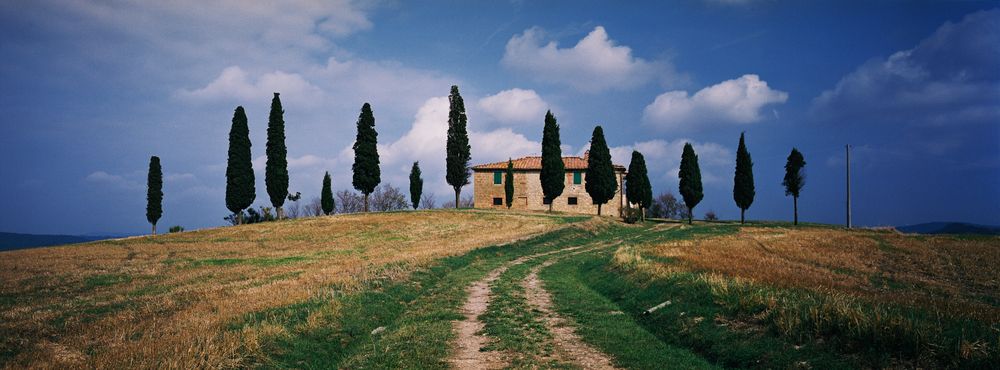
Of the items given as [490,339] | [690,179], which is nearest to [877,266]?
[490,339]

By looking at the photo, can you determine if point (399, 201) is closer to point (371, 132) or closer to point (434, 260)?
point (371, 132)

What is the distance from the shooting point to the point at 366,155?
212ft

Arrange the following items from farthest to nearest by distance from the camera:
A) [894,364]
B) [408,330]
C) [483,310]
A: [483,310]
[408,330]
[894,364]

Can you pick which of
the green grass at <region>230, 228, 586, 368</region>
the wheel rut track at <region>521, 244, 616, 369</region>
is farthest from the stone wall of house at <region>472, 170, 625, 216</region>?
the wheel rut track at <region>521, 244, 616, 369</region>

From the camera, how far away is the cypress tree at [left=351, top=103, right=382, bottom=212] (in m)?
64.2

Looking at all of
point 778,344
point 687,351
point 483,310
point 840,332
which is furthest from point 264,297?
point 840,332

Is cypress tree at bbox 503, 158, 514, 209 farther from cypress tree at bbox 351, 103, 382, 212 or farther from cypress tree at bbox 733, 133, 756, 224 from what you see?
cypress tree at bbox 733, 133, 756, 224

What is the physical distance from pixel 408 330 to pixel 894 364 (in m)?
9.66

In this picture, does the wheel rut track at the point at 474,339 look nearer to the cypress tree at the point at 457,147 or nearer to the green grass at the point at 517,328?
the green grass at the point at 517,328

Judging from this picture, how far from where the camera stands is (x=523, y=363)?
894 centimetres

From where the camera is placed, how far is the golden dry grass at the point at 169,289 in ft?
30.2

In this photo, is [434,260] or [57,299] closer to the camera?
[57,299]

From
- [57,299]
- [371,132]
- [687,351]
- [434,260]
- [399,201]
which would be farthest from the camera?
[399,201]

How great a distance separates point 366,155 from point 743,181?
5312 cm
